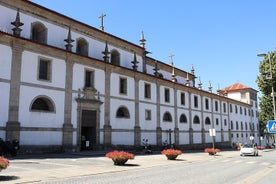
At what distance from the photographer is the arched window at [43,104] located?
2503 centimetres

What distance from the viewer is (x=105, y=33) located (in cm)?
3419

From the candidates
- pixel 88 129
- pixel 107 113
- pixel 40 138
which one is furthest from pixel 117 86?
pixel 40 138

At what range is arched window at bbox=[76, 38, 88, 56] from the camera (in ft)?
104

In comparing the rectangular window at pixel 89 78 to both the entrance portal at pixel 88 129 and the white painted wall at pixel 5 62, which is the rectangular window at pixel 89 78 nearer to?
the entrance portal at pixel 88 129

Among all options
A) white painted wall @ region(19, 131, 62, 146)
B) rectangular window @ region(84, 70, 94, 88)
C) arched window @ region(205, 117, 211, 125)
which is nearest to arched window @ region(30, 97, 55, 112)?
white painted wall @ region(19, 131, 62, 146)

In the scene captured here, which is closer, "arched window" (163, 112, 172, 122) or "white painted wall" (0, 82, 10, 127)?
"white painted wall" (0, 82, 10, 127)

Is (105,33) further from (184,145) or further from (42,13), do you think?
(184,145)

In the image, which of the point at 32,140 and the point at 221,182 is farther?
the point at 32,140

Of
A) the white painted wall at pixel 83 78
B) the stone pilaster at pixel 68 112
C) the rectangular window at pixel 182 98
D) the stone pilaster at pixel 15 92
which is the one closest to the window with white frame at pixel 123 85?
the white painted wall at pixel 83 78

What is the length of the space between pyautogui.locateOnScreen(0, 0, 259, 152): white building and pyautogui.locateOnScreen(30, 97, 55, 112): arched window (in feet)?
0.28

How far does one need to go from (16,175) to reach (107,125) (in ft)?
60.8

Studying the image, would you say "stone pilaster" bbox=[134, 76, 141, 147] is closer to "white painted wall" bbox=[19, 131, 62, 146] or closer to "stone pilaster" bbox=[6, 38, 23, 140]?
"white painted wall" bbox=[19, 131, 62, 146]

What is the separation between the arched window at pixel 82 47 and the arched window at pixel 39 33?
4.33 meters

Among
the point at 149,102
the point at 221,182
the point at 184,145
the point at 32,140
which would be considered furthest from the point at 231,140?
the point at 221,182
